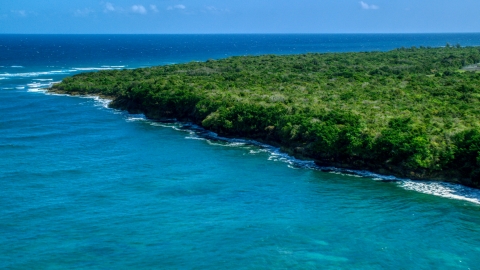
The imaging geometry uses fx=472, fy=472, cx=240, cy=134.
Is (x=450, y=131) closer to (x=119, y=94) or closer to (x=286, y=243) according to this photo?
(x=286, y=243)

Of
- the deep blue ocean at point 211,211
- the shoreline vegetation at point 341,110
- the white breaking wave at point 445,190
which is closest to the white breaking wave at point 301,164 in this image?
the white breaking wave at point 445,190

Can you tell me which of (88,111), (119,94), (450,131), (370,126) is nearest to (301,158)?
(370,126)

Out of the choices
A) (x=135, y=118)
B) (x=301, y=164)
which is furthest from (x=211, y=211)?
(x=135, y=118)

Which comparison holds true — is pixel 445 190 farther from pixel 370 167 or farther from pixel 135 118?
pixel 135 118

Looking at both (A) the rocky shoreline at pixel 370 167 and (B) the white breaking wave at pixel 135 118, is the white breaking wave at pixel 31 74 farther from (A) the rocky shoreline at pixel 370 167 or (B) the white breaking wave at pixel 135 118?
(A) the rocky shoreline at pixel 370 167

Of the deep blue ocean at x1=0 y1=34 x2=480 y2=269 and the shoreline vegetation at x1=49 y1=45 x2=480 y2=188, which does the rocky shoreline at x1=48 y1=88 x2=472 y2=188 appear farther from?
the deep blue ocean at x1=0 y1=34 x2=480 y2=269

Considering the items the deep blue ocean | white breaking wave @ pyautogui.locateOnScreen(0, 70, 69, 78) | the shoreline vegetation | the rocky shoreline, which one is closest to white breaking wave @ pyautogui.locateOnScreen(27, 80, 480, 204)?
the deep blue ocean
